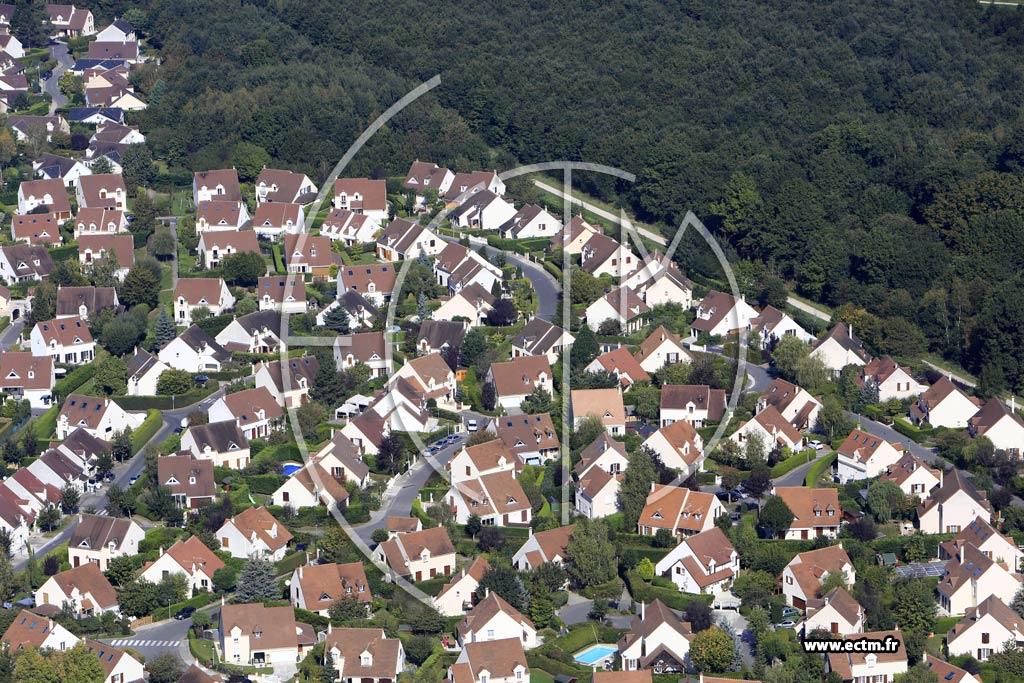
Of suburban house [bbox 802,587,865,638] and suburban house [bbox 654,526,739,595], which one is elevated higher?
suburban house [bbox 802,587,865,638]

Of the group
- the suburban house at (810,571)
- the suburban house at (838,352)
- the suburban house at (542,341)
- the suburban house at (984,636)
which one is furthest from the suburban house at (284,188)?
the suburban house at (984,636)

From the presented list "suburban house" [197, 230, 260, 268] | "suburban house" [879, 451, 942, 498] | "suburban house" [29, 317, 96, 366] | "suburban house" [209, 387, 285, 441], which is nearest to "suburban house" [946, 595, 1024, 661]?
"suburban house" [879, 451, 942, 498]

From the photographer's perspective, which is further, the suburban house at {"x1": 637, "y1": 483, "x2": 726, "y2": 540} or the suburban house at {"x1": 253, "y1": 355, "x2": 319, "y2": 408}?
the suburban house at {"x1": 253, "y1": 355, "x2": 319, "y2": 408}

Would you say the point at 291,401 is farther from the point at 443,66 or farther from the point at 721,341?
the point at 443,66

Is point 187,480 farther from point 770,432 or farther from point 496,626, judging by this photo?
point 770,432

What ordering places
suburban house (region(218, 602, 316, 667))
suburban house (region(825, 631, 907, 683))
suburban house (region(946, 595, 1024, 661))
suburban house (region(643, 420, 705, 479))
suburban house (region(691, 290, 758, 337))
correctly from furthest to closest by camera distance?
suburban house (region(691, 290, 758, 337)) < suburban house (region(643, 420, 705, 479)) < suburban house (region(946, 595, 1024, 661)) < suburban house (region(218, 602, 316, 667)) < suburban house (region(825, 631, 907, 683))

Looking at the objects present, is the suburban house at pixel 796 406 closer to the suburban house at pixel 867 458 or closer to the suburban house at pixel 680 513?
the suburban house at pixel 867 458

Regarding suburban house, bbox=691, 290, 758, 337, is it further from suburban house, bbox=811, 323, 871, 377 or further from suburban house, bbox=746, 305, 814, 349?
suburban house, bbox=811, 323, 871, 377

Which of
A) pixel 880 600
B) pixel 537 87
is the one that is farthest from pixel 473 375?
pixel 537 87
